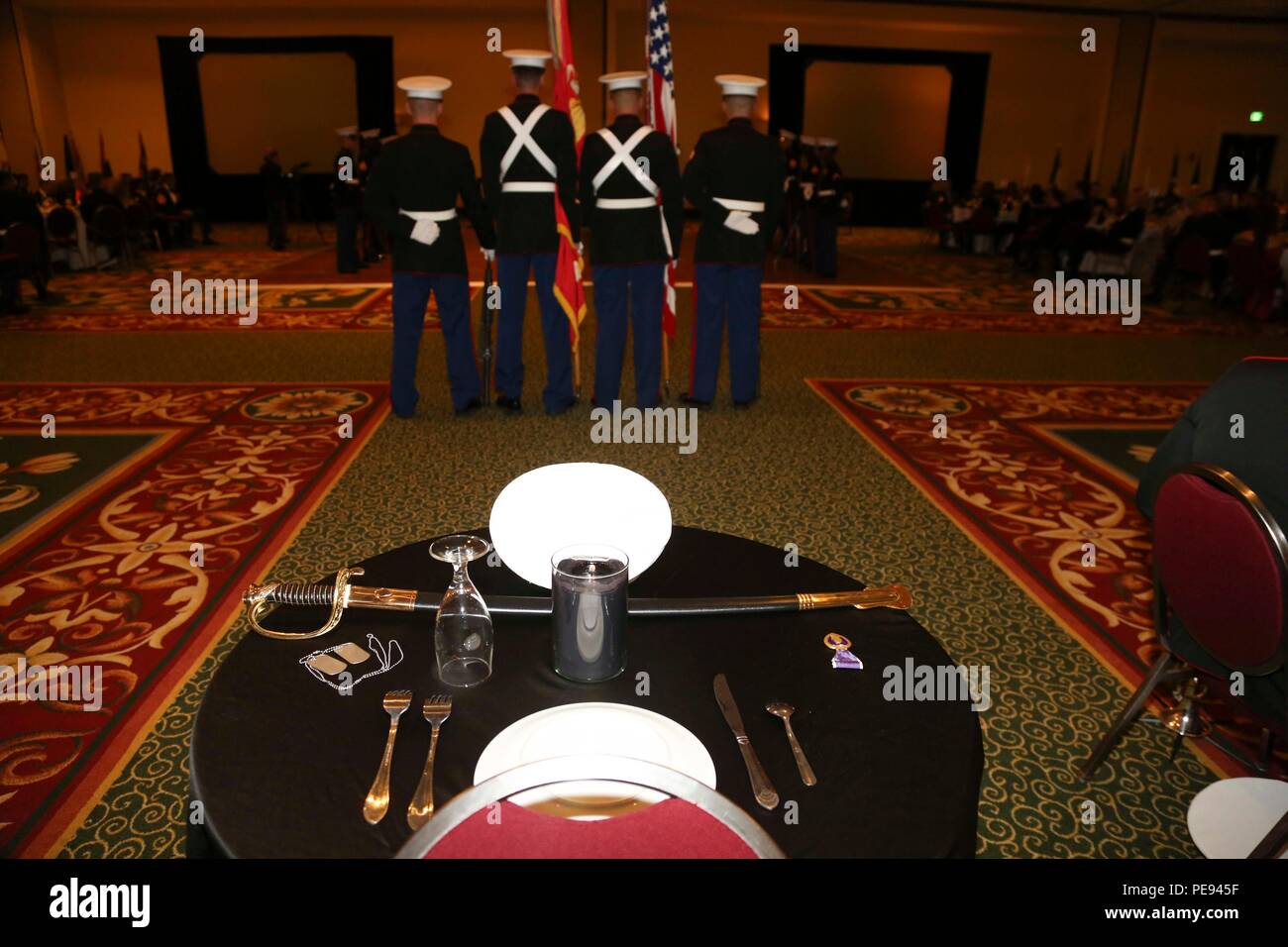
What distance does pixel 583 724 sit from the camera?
95 cm

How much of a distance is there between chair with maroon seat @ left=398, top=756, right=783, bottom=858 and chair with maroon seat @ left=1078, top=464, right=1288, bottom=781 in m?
1.15

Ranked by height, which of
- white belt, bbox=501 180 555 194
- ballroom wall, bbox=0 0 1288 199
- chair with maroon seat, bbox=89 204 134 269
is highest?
ballroom wall, bbox=0 0 1288 199

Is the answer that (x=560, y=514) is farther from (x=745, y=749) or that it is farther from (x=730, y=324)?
(x=730, y=324)

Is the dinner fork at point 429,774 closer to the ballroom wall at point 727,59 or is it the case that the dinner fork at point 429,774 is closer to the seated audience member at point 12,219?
the seated audience member at point 12,219

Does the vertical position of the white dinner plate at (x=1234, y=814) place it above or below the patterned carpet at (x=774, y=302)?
below

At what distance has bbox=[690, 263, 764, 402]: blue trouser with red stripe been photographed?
461 cm

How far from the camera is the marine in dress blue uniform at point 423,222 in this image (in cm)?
410

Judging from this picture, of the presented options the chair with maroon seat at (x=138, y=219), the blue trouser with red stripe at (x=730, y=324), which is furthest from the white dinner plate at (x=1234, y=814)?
the chair with maroon seat at (x=138, y=219)

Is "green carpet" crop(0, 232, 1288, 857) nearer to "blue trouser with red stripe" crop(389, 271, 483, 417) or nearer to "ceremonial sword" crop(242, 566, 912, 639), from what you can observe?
"blue trouser with red stripe" crop(389, 271, 483, 417)

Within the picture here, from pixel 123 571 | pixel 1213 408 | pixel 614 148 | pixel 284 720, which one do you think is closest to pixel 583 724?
pixel 284 720

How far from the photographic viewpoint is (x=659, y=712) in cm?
99

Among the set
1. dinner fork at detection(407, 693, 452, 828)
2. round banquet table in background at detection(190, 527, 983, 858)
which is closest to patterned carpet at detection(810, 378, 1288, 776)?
round banquet table in background at detection(190, 527, 983, 858)

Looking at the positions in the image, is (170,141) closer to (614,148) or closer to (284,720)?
(614,148)

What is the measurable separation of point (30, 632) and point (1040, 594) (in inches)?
123
